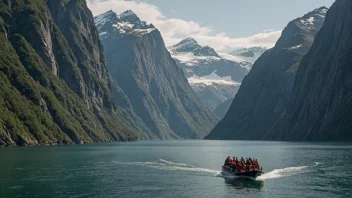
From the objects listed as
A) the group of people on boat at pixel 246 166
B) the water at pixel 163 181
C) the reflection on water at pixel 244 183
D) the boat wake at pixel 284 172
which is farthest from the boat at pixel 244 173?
the boat wake at pixel 284 172

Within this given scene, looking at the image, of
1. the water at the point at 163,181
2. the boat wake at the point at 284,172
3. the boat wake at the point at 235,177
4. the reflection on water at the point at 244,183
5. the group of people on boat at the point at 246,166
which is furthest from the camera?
the boat wake at the point at 235,177

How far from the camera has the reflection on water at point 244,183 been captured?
84881 millimetres

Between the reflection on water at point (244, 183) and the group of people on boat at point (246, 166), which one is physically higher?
the group of people on boat at point (246, 166)

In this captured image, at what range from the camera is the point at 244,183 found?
297 feet

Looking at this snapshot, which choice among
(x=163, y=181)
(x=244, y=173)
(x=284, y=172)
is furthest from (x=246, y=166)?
(x=163, y=181)

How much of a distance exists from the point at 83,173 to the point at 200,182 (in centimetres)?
2784

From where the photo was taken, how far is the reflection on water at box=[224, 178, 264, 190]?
8488 cm

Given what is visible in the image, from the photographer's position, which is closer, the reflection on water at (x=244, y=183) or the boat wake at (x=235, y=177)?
the reflection on water at (x=244, y=183)

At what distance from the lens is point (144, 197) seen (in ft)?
236

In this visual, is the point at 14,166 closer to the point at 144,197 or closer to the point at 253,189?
the point at 144,197

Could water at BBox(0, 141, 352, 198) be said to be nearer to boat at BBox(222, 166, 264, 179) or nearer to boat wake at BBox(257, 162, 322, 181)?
boat wake at BBox(257, 162, 322, 181)

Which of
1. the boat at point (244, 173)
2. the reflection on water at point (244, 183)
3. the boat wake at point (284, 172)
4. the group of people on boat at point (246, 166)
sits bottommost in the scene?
the reflection on water at point (244, 183)

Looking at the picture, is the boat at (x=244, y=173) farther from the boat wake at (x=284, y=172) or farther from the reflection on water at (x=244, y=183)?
the boat wake at (x=284, y=172)

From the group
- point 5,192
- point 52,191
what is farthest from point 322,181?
point 5,192
